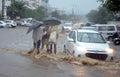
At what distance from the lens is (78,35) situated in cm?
1981

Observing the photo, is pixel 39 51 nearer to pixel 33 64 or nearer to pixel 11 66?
pixel 33 64

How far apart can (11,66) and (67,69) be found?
6.43 ft

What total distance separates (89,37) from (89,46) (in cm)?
157

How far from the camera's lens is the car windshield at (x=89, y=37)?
19.2 meters

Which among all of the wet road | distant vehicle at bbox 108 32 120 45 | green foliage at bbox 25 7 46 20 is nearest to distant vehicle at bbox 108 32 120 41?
distant vehicle at bbox 108 32 120 45

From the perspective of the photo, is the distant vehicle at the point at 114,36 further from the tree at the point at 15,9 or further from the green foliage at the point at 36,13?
the green foliage at the point at 36,13

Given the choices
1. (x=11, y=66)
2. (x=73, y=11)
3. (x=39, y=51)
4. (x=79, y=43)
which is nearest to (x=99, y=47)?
(x=79, y=43)

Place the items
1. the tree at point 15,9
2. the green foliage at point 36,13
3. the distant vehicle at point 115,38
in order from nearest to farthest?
the distant vehicle at point 115,38
the tree at point 15,9
the green foliage at point 36,13

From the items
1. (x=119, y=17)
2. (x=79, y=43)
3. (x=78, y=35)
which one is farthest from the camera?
(x=119, y=17)

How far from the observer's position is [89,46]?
59.1 ft

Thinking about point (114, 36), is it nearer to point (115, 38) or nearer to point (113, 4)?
point (115, 38)

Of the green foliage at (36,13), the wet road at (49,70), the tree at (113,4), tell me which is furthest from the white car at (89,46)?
the green foliage at (36,13)

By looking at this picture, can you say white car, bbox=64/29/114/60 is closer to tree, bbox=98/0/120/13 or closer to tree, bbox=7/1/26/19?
tree, bbox=98/0/120/13

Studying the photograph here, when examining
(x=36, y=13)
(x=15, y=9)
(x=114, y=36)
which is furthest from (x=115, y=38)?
(x=36, y=13)
